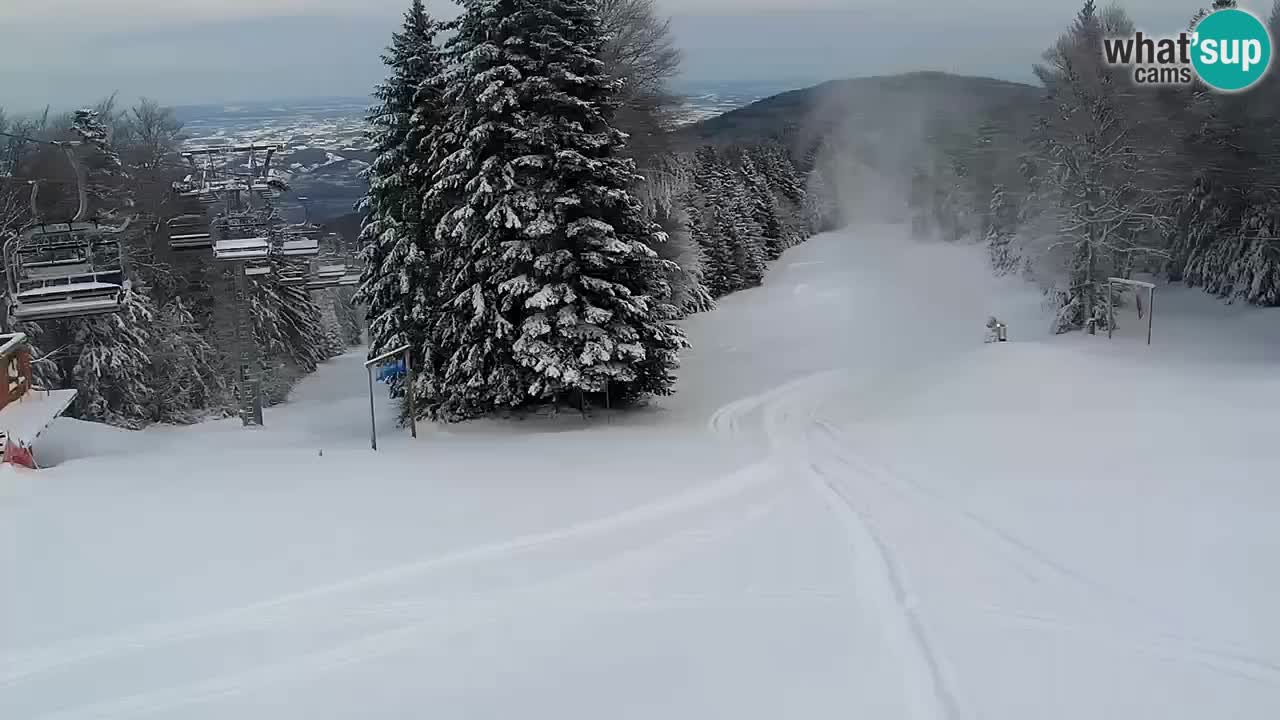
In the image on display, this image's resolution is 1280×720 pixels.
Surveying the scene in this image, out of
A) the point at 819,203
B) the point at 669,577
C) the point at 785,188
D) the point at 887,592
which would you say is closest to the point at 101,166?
the point at 669,577

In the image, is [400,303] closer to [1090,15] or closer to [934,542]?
[934,542]

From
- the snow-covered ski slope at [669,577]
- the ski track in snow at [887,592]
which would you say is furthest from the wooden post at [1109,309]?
the ski track in snow at [887,592]

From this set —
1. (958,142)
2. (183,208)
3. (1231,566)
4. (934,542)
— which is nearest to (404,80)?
(183,208)

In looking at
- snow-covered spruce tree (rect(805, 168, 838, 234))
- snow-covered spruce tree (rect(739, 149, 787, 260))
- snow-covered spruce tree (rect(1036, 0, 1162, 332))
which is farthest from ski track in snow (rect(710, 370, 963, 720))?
snow-covered spruce tree (rect(805, 168, 838, 234))

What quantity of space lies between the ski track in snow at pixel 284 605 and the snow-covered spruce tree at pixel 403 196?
35.6ft

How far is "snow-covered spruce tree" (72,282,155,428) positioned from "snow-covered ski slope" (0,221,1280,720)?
12.4 metres

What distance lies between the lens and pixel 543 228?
53.5 feet

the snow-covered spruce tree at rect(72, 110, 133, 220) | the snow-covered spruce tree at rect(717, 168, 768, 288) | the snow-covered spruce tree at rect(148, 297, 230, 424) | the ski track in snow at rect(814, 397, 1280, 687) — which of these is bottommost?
the snow-covered spruce tree at rect(148, 297, 230, 424)

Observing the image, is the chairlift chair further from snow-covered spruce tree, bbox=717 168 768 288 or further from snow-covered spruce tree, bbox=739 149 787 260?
snow-covered spruce tree, bbox=739 149 787 260

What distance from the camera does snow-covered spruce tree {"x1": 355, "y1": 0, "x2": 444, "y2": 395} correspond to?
1900cm

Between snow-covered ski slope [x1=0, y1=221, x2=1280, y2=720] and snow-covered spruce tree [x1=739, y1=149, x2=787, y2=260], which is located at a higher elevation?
snow-covered spruce tree [x1=739, y1=149, x2=787, y2=260]

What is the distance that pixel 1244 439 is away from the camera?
12.2m

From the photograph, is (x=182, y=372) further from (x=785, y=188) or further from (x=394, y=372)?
(x=785, y=188)

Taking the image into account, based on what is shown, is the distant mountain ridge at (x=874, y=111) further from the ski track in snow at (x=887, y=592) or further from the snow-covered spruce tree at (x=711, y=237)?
the ski track in snow at (x=887, y=592)
